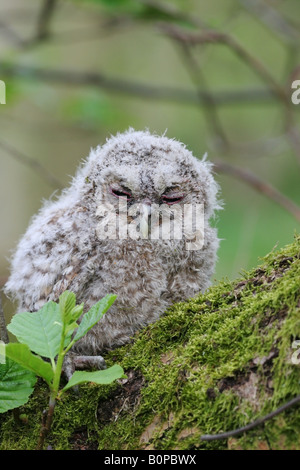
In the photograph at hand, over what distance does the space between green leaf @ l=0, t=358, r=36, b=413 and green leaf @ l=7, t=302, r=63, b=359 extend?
12cm

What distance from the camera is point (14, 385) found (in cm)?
179

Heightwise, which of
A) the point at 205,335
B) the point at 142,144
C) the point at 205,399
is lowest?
the point at 205,399

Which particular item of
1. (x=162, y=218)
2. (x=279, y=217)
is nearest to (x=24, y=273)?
(x=162, y=218)

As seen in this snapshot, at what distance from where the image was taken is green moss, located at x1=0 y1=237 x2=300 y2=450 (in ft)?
5.38

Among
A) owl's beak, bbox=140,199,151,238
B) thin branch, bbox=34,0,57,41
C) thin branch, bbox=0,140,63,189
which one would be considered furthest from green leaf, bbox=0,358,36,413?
thin branch, bbox=34,0,57,41

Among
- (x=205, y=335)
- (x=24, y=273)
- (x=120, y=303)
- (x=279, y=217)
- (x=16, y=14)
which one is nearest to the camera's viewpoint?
(x=205, y=335)

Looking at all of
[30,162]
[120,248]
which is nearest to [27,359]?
[120,248]

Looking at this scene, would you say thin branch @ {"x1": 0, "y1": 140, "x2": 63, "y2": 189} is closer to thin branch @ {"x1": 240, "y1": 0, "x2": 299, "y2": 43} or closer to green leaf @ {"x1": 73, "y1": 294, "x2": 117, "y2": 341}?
green leaf @ {"x1": 73, "y1": 294, "x2": 117, "y2": 341}

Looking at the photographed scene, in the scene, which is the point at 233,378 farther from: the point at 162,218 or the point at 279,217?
the point at 279,217

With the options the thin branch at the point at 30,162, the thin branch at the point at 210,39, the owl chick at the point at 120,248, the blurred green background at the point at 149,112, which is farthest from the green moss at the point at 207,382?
the blurred green background at the point at 149,112

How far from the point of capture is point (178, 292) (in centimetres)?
254

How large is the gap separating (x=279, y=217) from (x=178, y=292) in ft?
20.1

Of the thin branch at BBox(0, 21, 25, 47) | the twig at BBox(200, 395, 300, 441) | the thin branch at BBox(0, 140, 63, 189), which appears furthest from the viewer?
the thin branch at BBox(0, 21, 25, 47)
